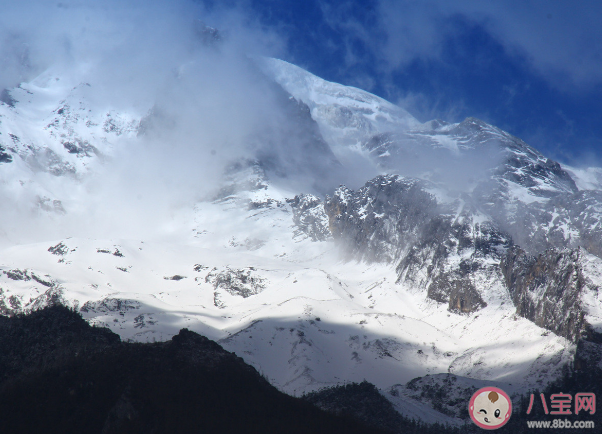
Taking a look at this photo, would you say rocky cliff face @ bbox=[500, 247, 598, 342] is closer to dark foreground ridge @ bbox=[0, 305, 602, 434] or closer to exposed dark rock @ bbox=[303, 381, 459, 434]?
exposed dark rock @ bbox=[303, 381, 459, 434]

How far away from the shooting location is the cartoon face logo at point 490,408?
142ft

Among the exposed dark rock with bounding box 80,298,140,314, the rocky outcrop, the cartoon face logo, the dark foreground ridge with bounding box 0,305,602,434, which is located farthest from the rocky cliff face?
the exposed dark rock with bounding box 80,298,140,314

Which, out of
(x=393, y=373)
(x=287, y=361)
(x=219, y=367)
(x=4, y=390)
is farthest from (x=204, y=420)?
(x=393, y=373)

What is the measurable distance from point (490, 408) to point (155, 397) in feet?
97.7

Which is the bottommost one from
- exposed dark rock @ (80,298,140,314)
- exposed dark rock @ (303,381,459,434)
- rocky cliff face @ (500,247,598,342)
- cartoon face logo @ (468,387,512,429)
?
exposed dark rock @ (303,381,459,434)

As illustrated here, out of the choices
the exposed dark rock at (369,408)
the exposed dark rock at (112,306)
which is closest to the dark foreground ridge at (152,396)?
the exposed dark rock at (369,408)

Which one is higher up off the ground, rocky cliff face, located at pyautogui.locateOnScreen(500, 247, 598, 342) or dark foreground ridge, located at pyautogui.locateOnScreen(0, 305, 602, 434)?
rocky cliff face, located at pyautogui.locateOnScreen(500, 247, 598, 342)

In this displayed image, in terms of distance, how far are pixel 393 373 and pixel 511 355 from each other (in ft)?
88.8

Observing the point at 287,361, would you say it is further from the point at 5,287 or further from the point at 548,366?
the point at 5,287

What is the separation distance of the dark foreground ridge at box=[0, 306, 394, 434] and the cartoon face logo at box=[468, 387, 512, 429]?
13298 mm

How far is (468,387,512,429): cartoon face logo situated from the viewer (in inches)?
A: 1705

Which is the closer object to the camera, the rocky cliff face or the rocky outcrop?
the rocky cliff face

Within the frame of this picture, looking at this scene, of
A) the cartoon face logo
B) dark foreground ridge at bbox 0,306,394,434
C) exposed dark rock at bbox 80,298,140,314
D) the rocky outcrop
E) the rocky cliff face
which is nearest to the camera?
dark foreground ridge at bbox 0,306,394,434

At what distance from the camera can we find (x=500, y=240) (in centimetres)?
18362
